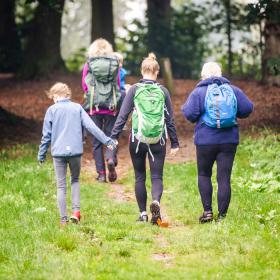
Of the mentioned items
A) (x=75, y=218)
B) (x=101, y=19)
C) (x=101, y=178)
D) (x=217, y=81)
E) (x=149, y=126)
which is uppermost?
(x=101, y=19)

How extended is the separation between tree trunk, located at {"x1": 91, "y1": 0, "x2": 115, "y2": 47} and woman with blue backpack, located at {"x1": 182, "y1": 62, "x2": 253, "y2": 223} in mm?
16864

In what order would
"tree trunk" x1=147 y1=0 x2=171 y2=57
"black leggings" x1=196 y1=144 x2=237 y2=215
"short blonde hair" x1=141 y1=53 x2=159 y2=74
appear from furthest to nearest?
"tree trunk" x1=147 y1=0 x2=171 y2=57
"short blonde hair" x1=141 y1=53 x2=159 y2=74
"black leggings" x1=196 y1=144 x2=237 y2=215

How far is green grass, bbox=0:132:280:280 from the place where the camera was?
259 inches

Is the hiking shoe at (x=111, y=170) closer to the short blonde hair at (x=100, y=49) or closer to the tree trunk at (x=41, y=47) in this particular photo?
the short blonde hair at (x=100, y=49)

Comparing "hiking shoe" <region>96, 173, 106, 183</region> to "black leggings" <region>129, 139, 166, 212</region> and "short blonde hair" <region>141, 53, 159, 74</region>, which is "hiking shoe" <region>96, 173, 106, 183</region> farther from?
"short blonde hair" <region>141, 53, 159, 74</region>

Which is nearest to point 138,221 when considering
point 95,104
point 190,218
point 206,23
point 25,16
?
point 190,218

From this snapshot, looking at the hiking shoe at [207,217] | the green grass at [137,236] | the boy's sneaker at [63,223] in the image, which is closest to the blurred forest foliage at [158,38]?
the green grass at [137,236]

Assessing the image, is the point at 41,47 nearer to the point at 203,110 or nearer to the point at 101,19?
the point at 101,19

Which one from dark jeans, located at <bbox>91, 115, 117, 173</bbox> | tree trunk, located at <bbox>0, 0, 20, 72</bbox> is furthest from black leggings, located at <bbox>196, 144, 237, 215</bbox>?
tree trunk, located at <bbox>0, 0, 20, 72</bbox>

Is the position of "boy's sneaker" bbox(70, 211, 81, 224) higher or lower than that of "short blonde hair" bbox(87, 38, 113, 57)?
lower

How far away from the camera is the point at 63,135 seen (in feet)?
27.5

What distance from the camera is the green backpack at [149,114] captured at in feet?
27.4

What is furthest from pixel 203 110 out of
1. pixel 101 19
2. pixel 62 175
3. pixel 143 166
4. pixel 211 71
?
pixel 101 19

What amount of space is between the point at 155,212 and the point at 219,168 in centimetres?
91
